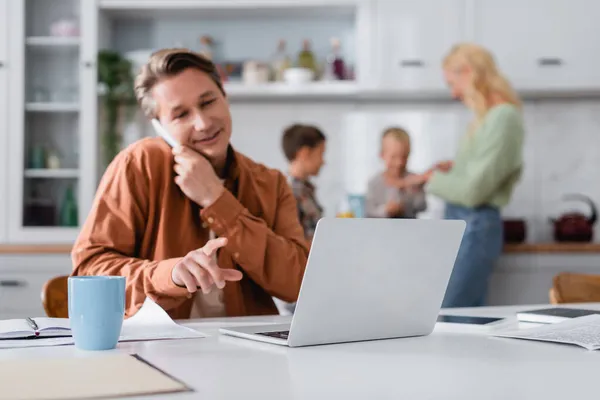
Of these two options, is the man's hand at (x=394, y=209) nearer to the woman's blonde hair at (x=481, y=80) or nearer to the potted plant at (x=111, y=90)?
the woman's blonde hair at (x=481, y=80)

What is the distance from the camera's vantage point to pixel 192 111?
1729 mm

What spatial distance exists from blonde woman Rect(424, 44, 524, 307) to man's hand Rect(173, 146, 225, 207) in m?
1.83

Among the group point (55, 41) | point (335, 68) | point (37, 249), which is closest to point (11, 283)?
point (37, 249)

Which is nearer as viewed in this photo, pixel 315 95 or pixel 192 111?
pixel 192 111

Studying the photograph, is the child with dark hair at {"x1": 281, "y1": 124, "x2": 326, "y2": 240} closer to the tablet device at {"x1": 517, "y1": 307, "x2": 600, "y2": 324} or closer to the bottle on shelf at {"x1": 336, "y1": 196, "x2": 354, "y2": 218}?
the bottle on shelf at {"x1": 336, "y1": 196, "x2": 354, "y2": 218}

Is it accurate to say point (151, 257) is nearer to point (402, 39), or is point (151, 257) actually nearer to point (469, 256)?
point (469, 256)

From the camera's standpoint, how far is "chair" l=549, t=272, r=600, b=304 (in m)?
1.99

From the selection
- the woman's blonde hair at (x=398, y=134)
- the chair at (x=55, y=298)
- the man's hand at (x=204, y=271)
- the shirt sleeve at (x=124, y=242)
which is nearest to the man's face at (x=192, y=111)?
the shirt sleeve at (x=124, y=242)

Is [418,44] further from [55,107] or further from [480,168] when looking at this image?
[55,107]

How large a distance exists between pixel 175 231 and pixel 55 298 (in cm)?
28

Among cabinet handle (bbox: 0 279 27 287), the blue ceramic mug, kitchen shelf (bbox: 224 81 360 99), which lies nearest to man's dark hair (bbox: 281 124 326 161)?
kitchen shelf (bbox: 224 81 360 99)

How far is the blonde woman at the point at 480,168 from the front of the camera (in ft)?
10.6

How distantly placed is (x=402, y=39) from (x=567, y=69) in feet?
2.54

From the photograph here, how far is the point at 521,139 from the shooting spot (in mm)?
3244
